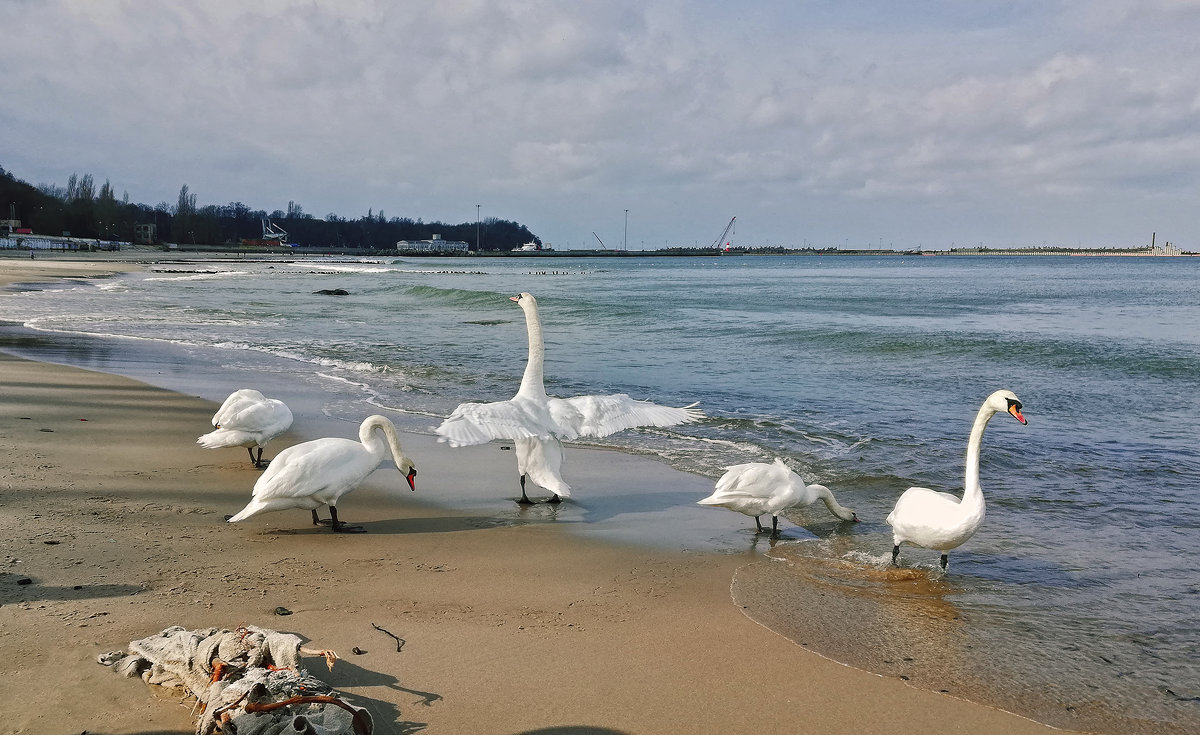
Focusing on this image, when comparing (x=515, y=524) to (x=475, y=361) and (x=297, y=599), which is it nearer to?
(x=297, y=599)

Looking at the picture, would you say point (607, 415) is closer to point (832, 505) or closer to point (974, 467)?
point (832, 505)

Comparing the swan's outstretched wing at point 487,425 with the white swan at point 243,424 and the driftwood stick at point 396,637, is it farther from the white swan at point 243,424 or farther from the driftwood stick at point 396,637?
the driftwood stick at point 396,637

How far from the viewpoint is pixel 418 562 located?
5.52 m

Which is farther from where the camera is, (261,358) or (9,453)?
(261,358)

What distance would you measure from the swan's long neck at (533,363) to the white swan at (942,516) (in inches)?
131

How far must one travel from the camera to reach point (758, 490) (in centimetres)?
642

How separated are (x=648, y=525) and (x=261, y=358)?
11.6m

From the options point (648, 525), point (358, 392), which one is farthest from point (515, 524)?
point (358, 392)

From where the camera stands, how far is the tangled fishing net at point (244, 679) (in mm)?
2959

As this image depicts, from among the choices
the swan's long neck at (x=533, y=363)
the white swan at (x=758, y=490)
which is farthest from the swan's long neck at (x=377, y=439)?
the white swan at (x=758, y=490)

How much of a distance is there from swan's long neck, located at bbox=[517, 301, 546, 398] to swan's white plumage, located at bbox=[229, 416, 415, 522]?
1509mm

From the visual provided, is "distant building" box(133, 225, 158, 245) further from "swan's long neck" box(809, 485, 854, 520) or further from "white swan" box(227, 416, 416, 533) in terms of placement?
"swan's long neck" box(809, 485, 854, 520)

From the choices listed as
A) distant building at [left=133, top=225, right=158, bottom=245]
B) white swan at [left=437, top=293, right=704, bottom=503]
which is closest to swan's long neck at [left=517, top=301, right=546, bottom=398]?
white swan at [left=437, top=293, right=704, bottom=503]

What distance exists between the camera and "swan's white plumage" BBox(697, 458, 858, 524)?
6.43 meters
